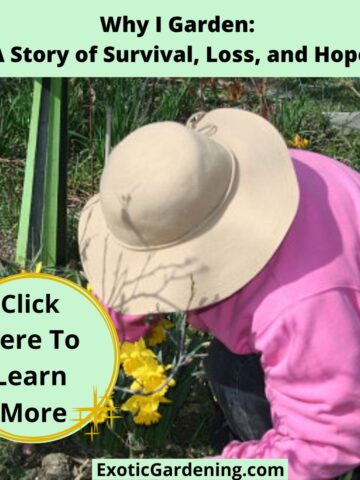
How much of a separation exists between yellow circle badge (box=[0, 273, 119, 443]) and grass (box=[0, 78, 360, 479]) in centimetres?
59

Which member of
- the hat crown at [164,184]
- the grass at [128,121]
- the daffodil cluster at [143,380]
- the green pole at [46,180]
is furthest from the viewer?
the grass at [128,121]

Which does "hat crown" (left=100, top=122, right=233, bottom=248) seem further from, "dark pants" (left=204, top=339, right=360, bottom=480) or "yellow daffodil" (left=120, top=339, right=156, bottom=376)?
"dark pants" (left=204, top=339, right=360, bottom=480)

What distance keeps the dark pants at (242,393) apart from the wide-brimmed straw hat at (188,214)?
1.46ft

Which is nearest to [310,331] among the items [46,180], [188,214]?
[188,214]

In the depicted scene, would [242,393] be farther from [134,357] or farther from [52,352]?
[52,352]

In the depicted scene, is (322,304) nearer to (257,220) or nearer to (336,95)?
(257,220)

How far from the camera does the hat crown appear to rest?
4.93ft

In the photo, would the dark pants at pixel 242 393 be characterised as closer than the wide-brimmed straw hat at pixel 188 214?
No

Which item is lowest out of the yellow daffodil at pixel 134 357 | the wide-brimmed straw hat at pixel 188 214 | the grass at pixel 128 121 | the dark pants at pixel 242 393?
the dark pants at pixel 242 393

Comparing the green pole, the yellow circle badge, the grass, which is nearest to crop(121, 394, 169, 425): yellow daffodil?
the yellow circle badge

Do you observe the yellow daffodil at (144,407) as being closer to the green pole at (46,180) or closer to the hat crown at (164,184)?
the hat crown at (164,184)

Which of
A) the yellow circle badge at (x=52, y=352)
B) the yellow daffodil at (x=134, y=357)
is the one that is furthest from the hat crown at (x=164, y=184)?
the yellow daffodil at (x=134, y=357)

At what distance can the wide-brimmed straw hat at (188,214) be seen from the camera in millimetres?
1510

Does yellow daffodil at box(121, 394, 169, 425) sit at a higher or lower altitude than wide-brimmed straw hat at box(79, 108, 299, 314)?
lower
